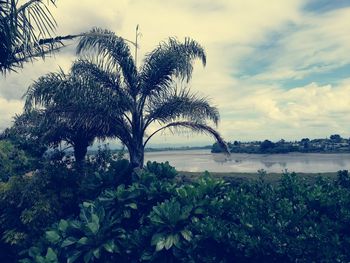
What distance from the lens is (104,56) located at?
9.58 meters

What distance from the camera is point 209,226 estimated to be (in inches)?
235

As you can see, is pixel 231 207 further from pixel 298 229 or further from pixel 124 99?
pixel 124 99

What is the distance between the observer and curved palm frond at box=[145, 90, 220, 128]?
9.54 meters

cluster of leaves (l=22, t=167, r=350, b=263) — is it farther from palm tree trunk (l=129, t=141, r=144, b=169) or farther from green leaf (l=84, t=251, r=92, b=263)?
palm tree trunk (l=129, t=141, r=144, b=169)

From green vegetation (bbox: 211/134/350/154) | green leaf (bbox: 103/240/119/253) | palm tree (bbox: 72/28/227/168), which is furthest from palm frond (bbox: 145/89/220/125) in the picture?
green vegetation (bbox: 211/134/350/154)

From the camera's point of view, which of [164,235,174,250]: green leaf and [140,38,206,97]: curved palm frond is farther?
[140,38,206,97]: curved palm frond

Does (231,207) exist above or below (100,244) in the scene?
above

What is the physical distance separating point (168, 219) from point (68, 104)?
4.24 m

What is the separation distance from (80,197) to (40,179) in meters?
1.18

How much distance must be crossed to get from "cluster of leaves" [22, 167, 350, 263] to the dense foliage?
2 cm

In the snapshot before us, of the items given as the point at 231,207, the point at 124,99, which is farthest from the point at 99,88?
the point at 231,207

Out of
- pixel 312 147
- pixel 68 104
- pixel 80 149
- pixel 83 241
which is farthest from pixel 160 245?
pixel 312 147

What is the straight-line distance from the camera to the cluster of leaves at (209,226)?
540cm

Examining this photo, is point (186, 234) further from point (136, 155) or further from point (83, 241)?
point (136, 155)
